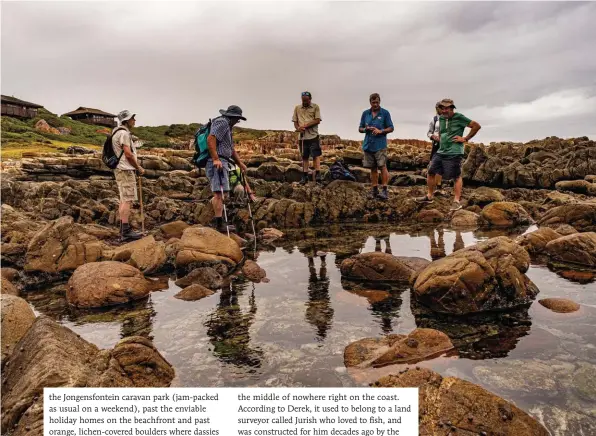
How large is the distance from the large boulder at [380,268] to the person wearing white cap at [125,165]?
531cm

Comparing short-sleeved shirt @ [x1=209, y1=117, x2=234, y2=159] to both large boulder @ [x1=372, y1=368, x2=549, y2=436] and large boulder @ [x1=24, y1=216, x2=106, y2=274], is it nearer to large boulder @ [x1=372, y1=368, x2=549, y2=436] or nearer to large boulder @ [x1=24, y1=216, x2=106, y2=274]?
large boulder @ [x1=24, y1=216, x2=106, y2=274]

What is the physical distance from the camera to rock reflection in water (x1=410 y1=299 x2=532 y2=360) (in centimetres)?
427

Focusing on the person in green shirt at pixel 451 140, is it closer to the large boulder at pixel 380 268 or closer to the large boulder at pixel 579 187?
the large boulder at pixel 380 268

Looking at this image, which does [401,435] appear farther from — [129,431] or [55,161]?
[55,161]

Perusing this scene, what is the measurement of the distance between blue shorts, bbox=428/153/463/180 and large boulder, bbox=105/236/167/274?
26.6 feet

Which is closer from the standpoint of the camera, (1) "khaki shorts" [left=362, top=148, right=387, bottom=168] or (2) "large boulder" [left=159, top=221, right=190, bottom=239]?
(2) "large boulder" [left=159, top=221, right=190, bottom=239]

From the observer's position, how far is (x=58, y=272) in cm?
755

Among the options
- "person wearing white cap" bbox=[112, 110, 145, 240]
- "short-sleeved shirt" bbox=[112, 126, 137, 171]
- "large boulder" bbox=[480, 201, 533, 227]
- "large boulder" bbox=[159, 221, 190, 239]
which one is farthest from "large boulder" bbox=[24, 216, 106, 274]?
"large boulder" bbox=[480, 201, 533, 227]

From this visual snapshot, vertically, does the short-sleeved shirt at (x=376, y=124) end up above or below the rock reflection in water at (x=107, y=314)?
above

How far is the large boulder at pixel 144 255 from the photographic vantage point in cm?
748

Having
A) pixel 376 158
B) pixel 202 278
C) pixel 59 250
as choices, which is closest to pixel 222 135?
pixel 202 278

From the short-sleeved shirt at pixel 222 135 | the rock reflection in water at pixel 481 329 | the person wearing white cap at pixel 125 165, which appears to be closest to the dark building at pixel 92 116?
the person wearing white cap at pixel 125 165

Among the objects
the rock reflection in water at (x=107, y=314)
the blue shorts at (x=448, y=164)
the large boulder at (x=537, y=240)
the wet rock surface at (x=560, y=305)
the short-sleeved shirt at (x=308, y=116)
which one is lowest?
the rock reflection in water at (x=107, y=314)

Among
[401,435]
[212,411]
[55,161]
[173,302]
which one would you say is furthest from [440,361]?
[55,161]
